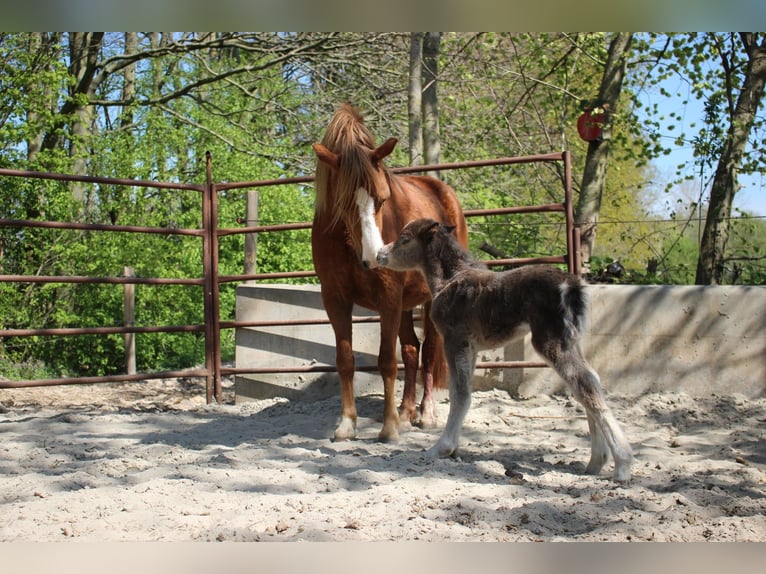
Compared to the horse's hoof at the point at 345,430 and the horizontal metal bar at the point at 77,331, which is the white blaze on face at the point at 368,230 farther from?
the horizontal metal bar at the point at 77,331

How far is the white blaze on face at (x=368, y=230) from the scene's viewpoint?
14.5 feet

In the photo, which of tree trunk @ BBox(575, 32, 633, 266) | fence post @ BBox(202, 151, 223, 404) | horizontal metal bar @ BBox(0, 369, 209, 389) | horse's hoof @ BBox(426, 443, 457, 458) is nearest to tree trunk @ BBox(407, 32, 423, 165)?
tree trunk @ BBox(575, 32, 633, 266)

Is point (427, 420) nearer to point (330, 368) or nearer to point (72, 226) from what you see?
point (330, 368)

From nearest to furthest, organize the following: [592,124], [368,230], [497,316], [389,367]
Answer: [497,316], [368,230], [389,367], [592,124]

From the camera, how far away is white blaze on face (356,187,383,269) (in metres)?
4.43

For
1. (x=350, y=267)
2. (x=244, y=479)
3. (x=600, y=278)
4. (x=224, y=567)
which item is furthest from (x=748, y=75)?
(x=224, y=567)

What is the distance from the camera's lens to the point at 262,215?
11.3 m

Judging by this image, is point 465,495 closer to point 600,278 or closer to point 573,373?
point 573,373

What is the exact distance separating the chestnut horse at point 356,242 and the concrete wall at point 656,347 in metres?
1.15

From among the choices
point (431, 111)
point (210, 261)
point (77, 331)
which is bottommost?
point (77, 331)

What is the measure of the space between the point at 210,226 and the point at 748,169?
221 inches

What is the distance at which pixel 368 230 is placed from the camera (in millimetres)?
4449

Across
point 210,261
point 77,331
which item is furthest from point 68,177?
point 210,261

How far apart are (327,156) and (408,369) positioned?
1.66m
